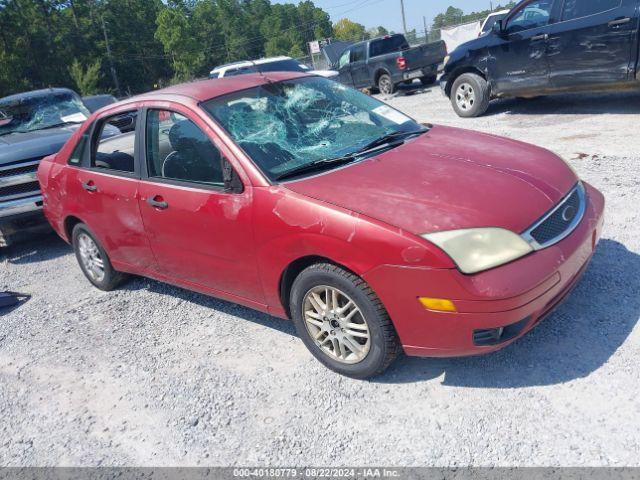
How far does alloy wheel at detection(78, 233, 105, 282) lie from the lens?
202 inches

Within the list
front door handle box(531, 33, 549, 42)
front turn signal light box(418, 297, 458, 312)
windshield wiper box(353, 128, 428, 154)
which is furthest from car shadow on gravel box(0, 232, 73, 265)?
front door handle box(531, 33, 549, 42)

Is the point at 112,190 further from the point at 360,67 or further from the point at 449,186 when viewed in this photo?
the point at 360,67

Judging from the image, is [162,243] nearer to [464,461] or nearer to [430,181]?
[430,181]

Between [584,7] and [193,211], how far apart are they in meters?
7.28

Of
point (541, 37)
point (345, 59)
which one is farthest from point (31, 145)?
point (345, 59)

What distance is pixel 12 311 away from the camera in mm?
5246

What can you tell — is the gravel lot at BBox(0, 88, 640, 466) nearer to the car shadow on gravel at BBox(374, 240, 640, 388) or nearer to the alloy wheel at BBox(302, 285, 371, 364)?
the car shadow on gravel at BBox(374, 240, 640, 388)

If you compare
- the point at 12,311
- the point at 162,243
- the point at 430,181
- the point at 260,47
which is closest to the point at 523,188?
the point at 430,181

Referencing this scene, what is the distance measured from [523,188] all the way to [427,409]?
4.27ft

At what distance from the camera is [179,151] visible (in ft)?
12.8

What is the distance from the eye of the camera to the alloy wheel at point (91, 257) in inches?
202

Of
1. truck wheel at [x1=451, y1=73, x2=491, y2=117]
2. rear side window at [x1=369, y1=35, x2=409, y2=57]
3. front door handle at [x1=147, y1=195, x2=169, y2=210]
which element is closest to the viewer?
front door handle at [x1=147, y1=195, x2=169, y2=210]

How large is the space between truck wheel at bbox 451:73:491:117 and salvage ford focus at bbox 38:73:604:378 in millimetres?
6306

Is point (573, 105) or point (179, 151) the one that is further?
point (573, 105)
